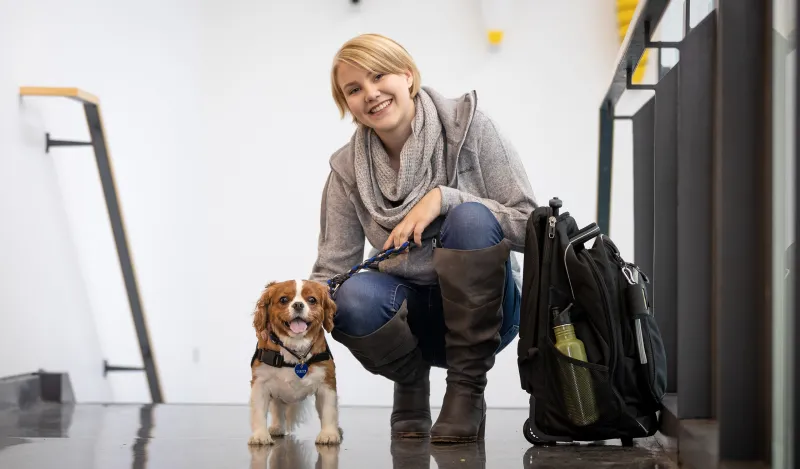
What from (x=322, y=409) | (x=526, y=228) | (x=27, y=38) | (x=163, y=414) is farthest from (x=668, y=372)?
(x=27, y=38)

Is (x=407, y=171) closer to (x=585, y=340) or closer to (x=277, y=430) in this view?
(x=585, y=340)

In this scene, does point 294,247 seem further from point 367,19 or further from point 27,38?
point 27,38

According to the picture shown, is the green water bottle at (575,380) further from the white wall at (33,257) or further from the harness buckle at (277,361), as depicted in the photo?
the white wall at (33,257)

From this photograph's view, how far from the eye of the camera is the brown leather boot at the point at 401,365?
70.7 inches

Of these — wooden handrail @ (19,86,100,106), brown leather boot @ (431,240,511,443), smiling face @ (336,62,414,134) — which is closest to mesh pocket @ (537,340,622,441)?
brown leather boot @ (431,240,511,443)

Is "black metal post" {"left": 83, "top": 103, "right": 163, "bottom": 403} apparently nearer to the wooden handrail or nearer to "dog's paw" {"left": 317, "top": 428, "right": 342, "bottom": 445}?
the wooden handrail

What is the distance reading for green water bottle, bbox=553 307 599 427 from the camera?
157 centimetres

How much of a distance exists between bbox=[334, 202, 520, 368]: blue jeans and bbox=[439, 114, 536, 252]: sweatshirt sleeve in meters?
0.03

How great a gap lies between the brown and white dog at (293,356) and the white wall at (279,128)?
2.45 meters

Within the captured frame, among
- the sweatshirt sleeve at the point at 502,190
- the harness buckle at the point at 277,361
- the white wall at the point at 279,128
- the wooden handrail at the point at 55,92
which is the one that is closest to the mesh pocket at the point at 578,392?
the sweatshirt sleeve at the point at 502,190

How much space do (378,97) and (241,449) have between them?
28.1 inches

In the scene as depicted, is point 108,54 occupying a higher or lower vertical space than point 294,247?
higher

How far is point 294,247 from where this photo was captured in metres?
4.78

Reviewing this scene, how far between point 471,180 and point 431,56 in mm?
2891
